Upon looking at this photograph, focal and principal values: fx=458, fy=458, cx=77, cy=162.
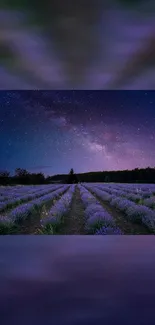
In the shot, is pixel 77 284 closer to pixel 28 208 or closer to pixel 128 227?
pixel 128 227

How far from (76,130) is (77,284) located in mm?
3804

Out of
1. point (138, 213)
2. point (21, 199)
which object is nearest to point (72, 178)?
Result: point (21, 199)

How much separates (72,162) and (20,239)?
1.46m

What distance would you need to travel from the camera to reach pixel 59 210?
19.1ft

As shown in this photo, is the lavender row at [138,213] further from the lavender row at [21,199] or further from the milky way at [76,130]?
the lavender row at [21,199]

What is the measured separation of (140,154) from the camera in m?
6.00

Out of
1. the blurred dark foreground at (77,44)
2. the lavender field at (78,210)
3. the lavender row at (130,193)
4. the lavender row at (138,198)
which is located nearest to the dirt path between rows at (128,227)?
the lavender field at (78,210)

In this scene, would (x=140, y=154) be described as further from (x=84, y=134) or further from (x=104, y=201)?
(x=104, y=201)

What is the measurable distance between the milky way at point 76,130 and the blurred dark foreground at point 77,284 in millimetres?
1845

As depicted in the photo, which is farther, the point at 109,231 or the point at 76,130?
the point at 76,130

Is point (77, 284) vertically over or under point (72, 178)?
under

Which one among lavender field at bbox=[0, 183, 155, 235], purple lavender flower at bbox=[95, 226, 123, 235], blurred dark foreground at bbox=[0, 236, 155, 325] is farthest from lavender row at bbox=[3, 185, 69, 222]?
blurred dark foreground at bbox=[0, 236, 155, 325]

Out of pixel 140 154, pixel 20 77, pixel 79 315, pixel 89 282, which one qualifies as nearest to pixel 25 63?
pixel 20 77

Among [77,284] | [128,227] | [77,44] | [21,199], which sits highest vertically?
[77,44]
